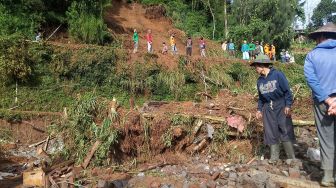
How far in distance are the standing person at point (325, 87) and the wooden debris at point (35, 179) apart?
4.05 metres

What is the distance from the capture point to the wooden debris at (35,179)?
6484mm

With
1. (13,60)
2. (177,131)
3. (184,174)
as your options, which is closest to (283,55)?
(13,60)

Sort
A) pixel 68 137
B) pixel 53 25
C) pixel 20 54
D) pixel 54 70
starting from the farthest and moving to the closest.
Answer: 1. pixel 53 25
2. pixel 54 70
3. pixel 20 54
4. pixel 68 137

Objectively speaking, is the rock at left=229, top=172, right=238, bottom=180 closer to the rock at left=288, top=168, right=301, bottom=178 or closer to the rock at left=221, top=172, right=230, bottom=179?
the rock at left=221, top=172, right=230, bottom=179

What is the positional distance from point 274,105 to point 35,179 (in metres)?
3.86

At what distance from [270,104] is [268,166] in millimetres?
961

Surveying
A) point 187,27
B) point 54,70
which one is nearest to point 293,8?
point 187,27

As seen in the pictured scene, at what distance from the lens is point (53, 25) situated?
21.9 meters

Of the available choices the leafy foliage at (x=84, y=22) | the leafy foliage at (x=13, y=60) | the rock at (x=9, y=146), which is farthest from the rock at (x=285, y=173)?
the leafy foliage at (x=84, y=22)

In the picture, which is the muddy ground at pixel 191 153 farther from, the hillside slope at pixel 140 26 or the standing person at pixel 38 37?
the hillside slope at pixel 140 26

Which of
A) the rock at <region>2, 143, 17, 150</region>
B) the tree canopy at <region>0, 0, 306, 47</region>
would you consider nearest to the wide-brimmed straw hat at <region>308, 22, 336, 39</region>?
the rock at <region>2, 143, 17, 150</region>

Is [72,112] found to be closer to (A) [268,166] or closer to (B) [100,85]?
(A) [268,166]

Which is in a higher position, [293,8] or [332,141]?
[293,8]

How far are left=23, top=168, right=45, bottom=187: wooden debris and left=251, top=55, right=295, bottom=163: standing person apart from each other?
3536mm
